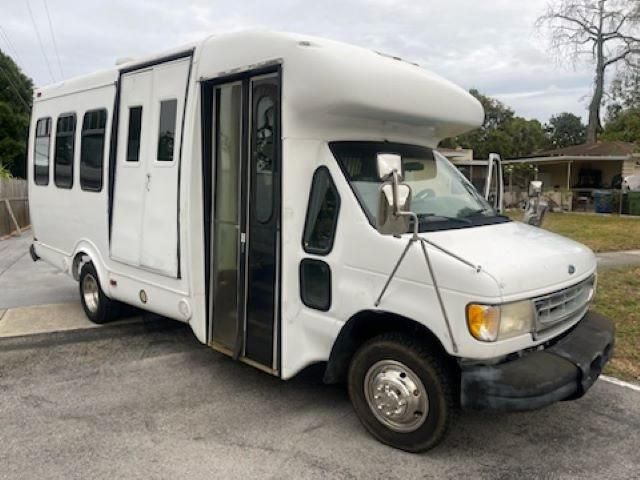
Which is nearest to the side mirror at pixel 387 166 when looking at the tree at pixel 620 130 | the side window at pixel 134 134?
the side window at pixel 134 134

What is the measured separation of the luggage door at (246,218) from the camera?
14.0 ft

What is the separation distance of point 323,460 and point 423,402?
740 mm

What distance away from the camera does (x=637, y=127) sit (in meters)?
25.3

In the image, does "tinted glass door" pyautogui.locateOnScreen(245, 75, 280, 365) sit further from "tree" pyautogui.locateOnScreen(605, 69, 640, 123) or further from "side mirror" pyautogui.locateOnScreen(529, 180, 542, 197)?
"tree" pyautogui.locateOnScreen(605, 69, 640, 123)

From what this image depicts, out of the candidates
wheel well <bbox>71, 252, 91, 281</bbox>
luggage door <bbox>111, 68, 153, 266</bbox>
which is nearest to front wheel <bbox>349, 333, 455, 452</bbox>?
luggage door <bbox>111, 68, 153, 266</bbox>

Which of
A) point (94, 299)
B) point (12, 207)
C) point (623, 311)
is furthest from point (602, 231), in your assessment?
point (12, 207)

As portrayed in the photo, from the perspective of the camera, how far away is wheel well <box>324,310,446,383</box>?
A: 3631 mm

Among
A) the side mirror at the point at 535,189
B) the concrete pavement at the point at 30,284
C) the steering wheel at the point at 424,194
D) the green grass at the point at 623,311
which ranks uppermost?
the side mirror at the point at 535,189

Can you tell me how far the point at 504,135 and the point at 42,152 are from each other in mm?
49120

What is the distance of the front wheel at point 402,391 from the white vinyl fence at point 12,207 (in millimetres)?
15473

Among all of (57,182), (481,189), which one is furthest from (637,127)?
→ (57,182)

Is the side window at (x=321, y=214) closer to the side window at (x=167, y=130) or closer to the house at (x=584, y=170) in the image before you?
the side window at (x=167, y=130)

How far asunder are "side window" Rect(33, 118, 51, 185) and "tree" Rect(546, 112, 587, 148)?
6441 centimetres

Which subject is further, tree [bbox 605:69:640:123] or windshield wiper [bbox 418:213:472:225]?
tree [bbox 605:69:640:123]
